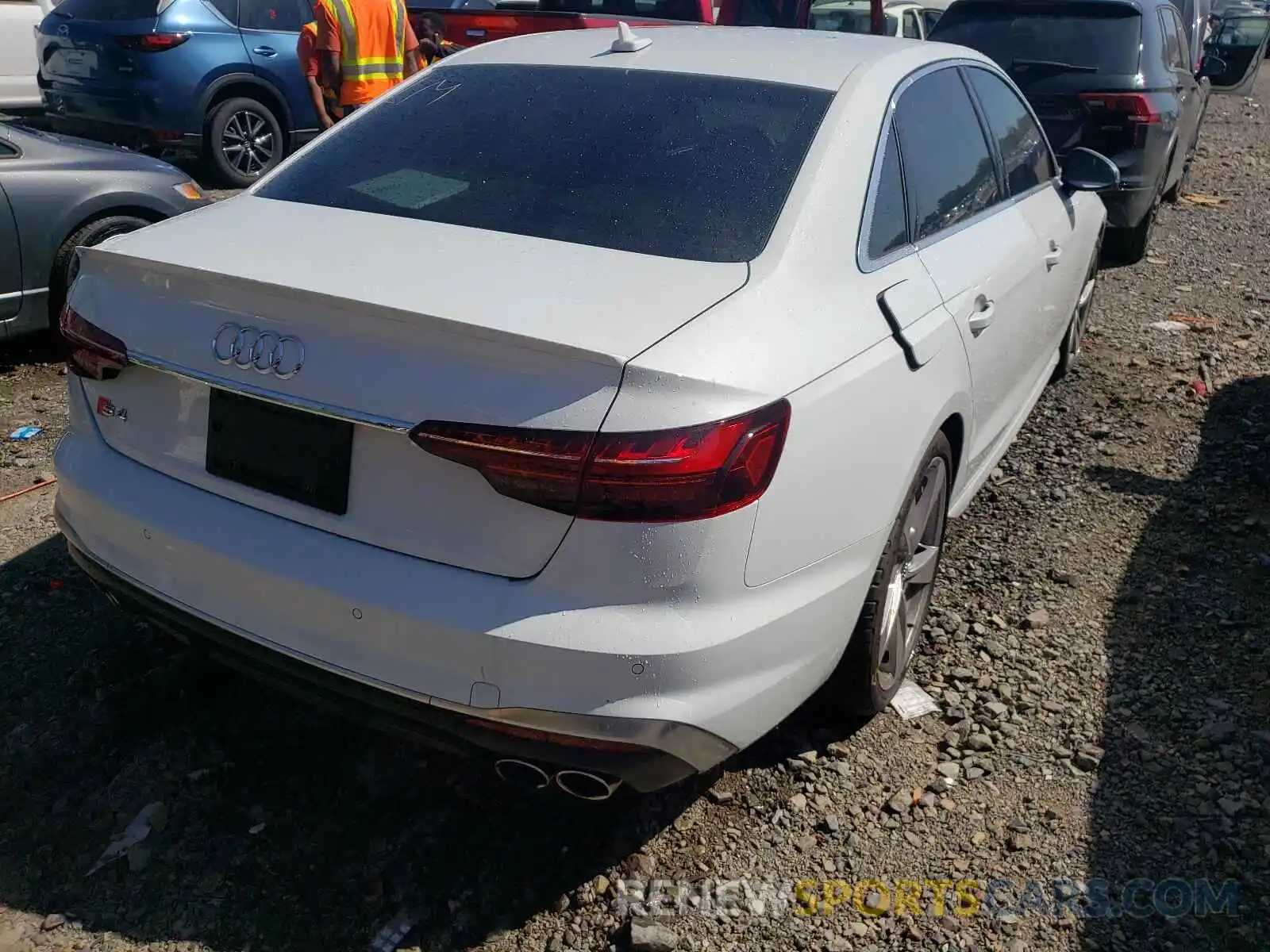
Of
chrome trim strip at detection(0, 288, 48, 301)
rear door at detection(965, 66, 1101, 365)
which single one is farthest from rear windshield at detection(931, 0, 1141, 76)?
chrome trim strip at detection(0, 288, 48, 301)

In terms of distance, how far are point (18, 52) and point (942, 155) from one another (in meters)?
11.6

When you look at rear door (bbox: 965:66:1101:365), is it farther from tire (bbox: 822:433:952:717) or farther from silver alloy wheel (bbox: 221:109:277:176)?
silver alloy wheel (bbox: 221:109:277:176)

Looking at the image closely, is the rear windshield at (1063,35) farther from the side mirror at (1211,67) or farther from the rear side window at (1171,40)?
the side mirror at (1211,67)

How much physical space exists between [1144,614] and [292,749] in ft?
8.52

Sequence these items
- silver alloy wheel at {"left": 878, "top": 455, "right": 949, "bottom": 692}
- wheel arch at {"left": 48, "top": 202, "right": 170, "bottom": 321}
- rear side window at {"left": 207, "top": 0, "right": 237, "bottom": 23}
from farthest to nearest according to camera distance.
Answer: rear side window at {"left": 207, "top": 0, "right": 237, "bottom": 23}, wheel arch at {"left": 48, "top": 202, "right": 170, "bottom": 321}, silver alloy wheel at {"left": 878, "top": 455, "right": 949, "bottom": 692}

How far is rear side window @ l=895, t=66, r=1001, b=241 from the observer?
10.0 feet

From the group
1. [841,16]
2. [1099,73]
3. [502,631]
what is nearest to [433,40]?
[841,16]

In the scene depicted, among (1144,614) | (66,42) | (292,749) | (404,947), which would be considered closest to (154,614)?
(292,749)

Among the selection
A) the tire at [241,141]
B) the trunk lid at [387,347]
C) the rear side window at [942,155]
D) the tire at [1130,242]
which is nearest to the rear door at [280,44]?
the tire at [241,141]

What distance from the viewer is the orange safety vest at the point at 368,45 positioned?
6609mm

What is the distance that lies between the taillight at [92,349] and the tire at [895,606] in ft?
5.68

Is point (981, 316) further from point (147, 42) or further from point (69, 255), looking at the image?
point (147, 42)

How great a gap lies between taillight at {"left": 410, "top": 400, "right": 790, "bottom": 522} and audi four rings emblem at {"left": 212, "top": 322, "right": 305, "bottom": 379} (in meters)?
0.32

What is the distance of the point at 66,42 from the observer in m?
8.90
